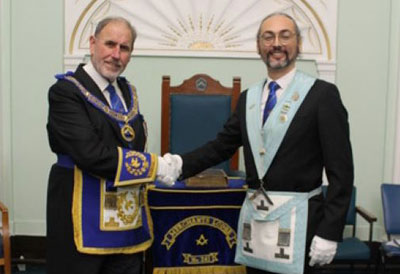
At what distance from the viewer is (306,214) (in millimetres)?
2117

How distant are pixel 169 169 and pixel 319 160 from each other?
64 centimetres

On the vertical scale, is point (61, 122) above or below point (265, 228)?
above

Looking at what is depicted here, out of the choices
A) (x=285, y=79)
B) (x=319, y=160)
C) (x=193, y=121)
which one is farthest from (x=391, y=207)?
(x=285, y=79)

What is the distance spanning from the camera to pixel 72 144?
2.11 metres

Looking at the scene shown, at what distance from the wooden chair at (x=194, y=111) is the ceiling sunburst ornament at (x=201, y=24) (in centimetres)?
37

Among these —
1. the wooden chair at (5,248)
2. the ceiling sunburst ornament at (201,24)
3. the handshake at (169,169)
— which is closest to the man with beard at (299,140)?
the handshake at (169,169)

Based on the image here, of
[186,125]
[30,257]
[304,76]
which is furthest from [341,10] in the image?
[30,257]

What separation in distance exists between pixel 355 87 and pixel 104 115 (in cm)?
259

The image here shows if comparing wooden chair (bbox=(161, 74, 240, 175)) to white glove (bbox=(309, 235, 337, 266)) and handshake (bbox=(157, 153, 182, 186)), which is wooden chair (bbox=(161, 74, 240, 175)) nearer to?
handshake (bbox=(157, 153, 182, 186))

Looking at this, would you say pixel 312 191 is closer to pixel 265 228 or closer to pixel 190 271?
pixel 265 228

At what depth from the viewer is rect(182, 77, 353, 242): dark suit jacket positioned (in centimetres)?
207

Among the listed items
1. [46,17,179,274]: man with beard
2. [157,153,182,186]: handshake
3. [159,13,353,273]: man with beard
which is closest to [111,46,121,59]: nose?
[46,17,179,274]: man with beard

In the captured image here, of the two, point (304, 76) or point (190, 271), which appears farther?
point (190, 271)

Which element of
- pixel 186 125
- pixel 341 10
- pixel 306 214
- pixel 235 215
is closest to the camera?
pixel 306 214
